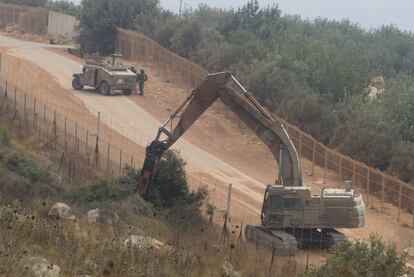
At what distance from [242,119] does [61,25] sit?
60630 millimetres

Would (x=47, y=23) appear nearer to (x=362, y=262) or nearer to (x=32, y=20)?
(x=32, y=20)

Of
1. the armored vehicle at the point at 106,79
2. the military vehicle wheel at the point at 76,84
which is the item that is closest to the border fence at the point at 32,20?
the military vehicle wheel at the point at 76,84

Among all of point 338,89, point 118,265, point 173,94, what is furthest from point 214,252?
point 338,89

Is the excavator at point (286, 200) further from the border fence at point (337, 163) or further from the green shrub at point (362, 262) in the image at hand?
the green shrub at point (362, 262)

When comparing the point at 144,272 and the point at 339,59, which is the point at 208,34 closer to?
the point at 339,59

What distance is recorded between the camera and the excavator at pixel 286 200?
26906 millimetres

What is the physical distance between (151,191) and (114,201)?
2.20 m

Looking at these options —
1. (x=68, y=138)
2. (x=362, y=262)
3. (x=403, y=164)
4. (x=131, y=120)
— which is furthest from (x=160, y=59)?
(x=362, y=262)

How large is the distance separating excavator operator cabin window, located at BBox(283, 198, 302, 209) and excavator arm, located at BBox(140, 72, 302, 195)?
649mm

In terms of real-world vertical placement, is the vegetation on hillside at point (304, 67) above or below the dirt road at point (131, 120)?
above

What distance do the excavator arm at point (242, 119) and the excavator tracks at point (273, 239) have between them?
1.57 meters

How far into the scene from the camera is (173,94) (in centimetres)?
5638

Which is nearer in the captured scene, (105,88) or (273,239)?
(273,239)

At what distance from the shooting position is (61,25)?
86.1 meters
